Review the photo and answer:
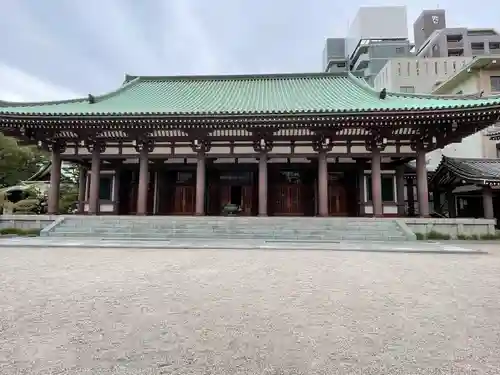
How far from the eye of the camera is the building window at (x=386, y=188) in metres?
17.6

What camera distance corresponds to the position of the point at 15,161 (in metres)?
23.9

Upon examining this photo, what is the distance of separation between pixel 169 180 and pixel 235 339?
644 inches

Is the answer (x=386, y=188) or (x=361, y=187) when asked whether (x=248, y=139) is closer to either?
(x=361, y=187)

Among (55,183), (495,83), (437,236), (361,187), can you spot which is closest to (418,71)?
(495,83)

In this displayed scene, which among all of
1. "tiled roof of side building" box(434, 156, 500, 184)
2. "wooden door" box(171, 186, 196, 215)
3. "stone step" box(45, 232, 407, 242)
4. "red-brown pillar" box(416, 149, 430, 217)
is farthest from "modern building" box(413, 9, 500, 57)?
"stone step" box(45, 232, 407, 242)

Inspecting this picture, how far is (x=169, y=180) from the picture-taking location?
728 inches

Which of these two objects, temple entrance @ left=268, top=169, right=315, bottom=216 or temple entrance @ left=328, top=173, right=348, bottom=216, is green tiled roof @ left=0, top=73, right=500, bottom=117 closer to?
temple entrance @ left=268, top=169, right=315, bottom=216

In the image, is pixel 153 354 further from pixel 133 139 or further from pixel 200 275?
pixel 133 139

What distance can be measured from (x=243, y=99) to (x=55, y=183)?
10590 mm

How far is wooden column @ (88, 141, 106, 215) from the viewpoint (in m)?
15.0

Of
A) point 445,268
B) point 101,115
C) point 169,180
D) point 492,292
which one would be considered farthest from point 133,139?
point 492,292

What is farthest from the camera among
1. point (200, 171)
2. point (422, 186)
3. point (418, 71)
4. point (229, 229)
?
point (418, 71)

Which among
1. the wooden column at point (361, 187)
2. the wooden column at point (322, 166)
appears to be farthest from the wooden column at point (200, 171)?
the wooden column at point (361, 187)

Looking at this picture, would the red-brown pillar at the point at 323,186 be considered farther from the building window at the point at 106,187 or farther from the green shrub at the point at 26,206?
the green shrub at the point at 26,206
